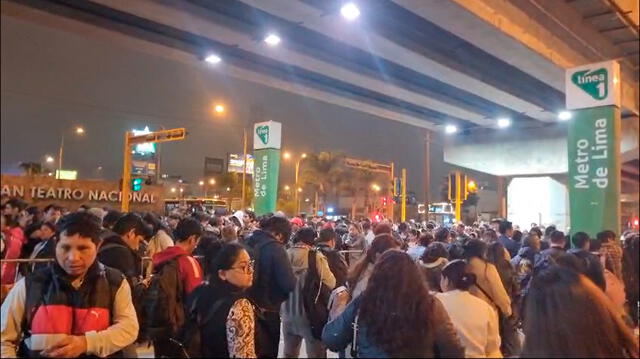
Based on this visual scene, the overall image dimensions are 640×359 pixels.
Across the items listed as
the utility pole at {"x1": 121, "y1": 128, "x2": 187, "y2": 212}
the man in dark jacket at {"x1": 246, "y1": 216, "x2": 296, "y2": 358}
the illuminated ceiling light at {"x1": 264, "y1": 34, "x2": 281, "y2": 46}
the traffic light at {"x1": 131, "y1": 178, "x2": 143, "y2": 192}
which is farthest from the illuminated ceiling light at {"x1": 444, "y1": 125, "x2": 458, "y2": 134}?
the man in dark jacket at {"x1": 246, "y1": 216, "x2": 296, "y2": 358}

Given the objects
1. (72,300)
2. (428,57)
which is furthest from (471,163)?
(72,300)

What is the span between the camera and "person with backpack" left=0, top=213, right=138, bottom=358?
3.01 m

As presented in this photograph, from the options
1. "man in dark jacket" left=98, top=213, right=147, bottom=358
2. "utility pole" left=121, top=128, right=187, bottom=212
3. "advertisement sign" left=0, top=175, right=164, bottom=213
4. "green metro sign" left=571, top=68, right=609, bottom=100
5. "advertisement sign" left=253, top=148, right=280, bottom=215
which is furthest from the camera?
"advertisement sign" left=253, top=148, right=280, bottom=215

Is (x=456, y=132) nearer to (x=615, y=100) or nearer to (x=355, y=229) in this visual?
(x=615, y=100)

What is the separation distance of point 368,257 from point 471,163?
2657 centimetres

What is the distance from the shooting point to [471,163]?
98.7 ft

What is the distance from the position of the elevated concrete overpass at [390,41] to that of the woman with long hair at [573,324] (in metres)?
9.24

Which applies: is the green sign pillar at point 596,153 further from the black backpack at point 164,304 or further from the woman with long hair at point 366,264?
the black backpack at point 164,304

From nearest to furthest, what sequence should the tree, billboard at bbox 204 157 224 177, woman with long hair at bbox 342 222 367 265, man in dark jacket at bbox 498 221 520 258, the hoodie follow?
the hoodie
the tree
man in dark jacket at bbox 498 221 520 258
woman with long hair at bbox 342 222 367 265
billboard at bbox 204 157 224 177

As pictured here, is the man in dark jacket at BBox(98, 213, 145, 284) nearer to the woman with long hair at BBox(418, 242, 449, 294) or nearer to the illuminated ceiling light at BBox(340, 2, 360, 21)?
the woman with long hair at BBox(418, 242, 449, 294)

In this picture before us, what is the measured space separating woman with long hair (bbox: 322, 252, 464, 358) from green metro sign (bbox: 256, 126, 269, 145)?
16.2 m

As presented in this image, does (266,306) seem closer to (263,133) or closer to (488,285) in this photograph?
(488,285)

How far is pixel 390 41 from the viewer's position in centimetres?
1470

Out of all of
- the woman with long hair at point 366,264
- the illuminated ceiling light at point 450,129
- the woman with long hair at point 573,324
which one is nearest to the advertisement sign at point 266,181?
the illuminated ceiling light at point 450,129
